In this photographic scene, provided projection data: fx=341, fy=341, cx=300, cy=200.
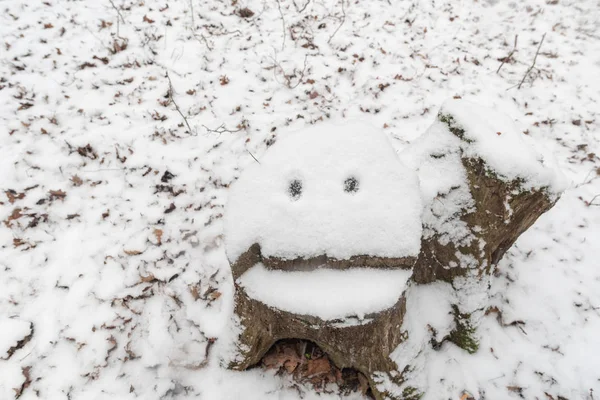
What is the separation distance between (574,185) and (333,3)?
4.66m

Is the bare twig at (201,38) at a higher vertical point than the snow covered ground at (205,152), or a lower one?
higher

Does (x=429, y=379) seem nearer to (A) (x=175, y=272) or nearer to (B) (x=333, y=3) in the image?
(A) (x=175, y=272)

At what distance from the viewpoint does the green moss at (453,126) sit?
2244mm

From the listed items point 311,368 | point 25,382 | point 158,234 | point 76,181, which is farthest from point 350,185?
point 76,181

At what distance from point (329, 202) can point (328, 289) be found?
0.50 m

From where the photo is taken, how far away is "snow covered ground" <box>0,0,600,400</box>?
8.34 feet

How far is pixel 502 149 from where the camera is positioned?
209 cm

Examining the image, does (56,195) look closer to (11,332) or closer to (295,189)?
(11,332)

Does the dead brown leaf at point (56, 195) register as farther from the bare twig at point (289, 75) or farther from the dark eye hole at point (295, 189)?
the bare twig at point (289, 75)

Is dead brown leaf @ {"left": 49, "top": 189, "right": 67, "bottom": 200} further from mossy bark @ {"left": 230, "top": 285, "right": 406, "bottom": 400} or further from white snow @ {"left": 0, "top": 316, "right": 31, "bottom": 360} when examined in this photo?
mossy bark @ {"left": 230, "top": 285, "right": 406, "bottom": 400}

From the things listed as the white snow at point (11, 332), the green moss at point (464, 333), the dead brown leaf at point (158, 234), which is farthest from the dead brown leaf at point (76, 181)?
the green moss at point (464, 333)

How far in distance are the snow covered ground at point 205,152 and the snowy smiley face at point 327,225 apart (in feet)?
2.61

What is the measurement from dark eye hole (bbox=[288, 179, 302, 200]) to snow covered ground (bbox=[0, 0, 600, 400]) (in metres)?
1.14

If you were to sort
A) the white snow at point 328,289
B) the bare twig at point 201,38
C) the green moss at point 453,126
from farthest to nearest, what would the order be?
the bare twig at point 201,38, the green moss at point 453,126, the white snow at point 328,289
